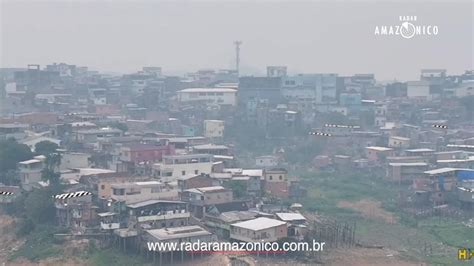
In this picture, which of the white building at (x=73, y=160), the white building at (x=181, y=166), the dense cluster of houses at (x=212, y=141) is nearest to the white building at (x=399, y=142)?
the dense cluster of houses at (x=212, y=141)

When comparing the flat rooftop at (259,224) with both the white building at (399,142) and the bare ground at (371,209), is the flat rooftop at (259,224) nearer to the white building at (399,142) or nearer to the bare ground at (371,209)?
the bare ground at (371,209)

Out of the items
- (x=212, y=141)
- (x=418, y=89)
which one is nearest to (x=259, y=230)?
(x=212, y=141)

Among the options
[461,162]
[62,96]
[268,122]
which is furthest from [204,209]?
[62,96]

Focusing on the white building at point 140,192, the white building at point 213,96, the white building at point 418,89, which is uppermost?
the white building at point 418,89

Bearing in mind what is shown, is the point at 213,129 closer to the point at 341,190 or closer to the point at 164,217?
the point at 341,190

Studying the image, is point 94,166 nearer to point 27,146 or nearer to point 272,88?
point 27,146

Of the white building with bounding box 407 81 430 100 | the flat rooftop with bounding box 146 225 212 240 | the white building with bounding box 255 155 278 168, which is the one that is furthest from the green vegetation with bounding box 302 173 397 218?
the white building with bounding box 407 81 430 100
